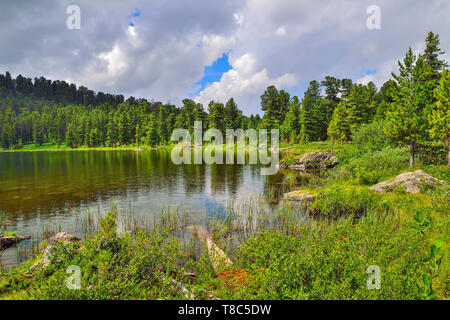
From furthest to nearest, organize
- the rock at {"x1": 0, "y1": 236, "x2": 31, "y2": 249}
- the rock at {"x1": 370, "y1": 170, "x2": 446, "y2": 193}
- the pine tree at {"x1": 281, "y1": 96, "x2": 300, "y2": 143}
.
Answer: the pine tree at {"x1": 281, "y1": 96, "x2": 300, "y2": 143}
the rock at {"x1": 370, "y1": 170, "x2": 446, "y2": 193}
the rock at {"x1": 0, "y1": 236, "x2": 31, "y2": 249}

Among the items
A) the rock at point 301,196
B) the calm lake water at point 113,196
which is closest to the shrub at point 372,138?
the calm lake water at point 113,196

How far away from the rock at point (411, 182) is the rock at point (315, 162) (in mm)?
21252

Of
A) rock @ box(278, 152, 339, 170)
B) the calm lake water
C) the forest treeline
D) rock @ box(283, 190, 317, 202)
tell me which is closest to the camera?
the calm lake water

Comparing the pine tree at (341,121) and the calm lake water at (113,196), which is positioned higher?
the pine tree at (341,121)

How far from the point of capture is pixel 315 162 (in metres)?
43.4

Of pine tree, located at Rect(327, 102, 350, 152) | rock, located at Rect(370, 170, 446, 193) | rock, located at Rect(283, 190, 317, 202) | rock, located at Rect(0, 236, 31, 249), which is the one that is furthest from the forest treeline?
rock, located at Rect(0, 236, 31, 249)

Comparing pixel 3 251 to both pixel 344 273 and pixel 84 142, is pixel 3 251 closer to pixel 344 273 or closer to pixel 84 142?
pixel 344 273

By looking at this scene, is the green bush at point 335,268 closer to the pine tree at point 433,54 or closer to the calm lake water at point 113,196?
the calm lake water at point 113,196

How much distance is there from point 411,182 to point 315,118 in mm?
63688

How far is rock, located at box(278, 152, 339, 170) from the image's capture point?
1683 inches

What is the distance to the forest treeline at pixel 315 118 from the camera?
2809cm

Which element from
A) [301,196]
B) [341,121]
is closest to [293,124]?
[341,121]

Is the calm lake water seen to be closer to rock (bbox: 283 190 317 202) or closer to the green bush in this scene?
rock (bbox: 283 190 317 202)

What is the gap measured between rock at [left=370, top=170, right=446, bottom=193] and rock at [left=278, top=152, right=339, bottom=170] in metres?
21.3
